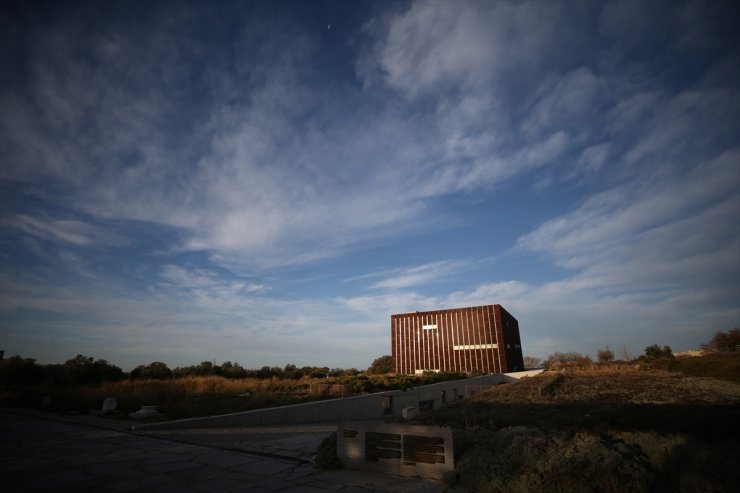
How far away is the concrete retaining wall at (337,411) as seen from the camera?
11.7m

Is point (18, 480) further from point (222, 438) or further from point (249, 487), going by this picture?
point (222, 438)

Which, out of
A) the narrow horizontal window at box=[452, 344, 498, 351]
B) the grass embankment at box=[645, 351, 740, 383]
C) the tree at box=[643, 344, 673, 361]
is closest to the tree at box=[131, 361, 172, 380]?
the narrow horizontal window at box=[452, 344, 498, 351]

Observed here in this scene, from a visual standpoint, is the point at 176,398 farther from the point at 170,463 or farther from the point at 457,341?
the point at 457,341

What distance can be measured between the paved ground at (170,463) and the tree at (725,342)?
41.4m

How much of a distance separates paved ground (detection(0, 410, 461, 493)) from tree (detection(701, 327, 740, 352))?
41391 millimetres

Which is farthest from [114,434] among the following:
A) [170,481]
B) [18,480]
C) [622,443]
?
[622,443]

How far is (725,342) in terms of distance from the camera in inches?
1328

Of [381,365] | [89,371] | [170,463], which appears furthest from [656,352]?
[89,371]

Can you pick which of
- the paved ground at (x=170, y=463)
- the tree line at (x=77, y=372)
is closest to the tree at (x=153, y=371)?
the tree line at (x=77, y=372)

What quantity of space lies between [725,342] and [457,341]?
2584cm

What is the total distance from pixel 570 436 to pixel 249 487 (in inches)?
220

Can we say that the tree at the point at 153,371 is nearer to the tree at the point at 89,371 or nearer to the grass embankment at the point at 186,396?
the tree at the point at 89,371

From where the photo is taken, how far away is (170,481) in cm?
559

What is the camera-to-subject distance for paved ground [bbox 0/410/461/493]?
211 inches
